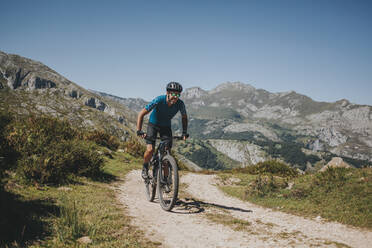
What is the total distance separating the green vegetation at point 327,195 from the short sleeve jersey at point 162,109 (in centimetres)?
605

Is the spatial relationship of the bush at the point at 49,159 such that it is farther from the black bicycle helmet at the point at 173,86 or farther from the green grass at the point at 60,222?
the black bicycle helmet at the point at 173,86

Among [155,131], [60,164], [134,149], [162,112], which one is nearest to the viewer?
[162,112]

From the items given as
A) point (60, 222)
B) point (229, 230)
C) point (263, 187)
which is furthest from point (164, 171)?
point (263, 187)

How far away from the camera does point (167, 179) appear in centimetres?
740

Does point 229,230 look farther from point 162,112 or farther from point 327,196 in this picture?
point 327,196

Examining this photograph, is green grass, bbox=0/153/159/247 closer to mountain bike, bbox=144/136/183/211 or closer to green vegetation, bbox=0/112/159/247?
green vegetation, bbox=0/112/159/247

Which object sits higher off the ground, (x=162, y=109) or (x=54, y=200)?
(x=162, y=109)

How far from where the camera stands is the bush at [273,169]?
60.0 feet

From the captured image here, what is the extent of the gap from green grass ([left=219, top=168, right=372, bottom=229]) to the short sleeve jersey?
6041mm

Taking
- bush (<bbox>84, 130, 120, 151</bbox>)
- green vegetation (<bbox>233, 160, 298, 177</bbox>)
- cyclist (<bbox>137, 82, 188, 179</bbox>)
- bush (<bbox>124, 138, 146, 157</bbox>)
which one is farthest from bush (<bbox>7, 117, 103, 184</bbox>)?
green vegetation (<bbox>233, 160, 298, 177</bbox>)

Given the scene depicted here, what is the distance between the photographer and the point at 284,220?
761 centimetres

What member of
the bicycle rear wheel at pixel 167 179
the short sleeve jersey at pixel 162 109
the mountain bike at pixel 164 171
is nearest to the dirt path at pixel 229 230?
the bicycle rear wheel at pixel 167 179

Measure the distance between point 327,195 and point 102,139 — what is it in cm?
1753

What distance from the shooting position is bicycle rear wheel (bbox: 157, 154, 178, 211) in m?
6.90
